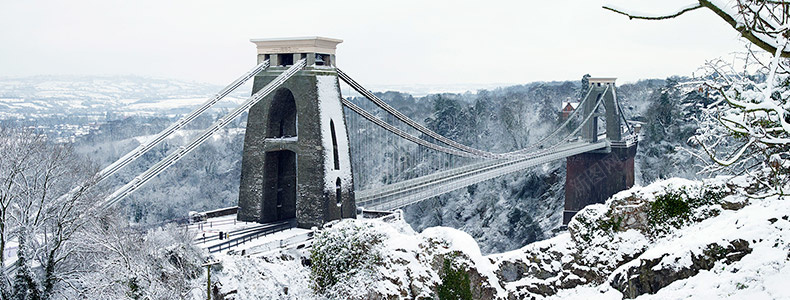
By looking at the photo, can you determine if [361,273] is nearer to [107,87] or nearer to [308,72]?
[308,72]

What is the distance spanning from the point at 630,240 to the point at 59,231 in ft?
35.8

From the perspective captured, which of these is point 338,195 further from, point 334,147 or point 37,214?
point 37,214

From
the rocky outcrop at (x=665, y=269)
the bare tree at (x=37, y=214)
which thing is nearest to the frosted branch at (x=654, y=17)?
the rocky outcrop at (x=665, y=269)

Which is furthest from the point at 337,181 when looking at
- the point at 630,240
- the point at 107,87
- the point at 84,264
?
the point at 107,87

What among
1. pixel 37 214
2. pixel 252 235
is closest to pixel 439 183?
pixel 252 235

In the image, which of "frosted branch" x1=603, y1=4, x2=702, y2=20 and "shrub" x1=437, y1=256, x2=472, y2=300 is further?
"shrub" x1=437, y1=256, x2=472, y2=300

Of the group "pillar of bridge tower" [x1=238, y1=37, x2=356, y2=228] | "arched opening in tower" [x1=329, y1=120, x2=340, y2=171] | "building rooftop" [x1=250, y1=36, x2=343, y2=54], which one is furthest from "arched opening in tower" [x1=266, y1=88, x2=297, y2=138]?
"arched opening in tower" [x1=329, y1=120, x2=340, y2=171]

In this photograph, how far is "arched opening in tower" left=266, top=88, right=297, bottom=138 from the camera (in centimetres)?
2205

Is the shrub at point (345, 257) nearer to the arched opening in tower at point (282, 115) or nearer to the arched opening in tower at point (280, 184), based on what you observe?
the arched opening in tower at point (280, 184)

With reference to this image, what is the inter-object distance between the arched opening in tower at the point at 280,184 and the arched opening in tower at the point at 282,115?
62 centimetres

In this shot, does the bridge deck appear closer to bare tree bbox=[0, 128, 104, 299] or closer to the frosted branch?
bare tree bbox=[0, 128, 104, 299]

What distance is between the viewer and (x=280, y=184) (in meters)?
22.7

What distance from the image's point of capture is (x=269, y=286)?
16.8 m

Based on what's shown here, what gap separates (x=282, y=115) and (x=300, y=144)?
2012mm
